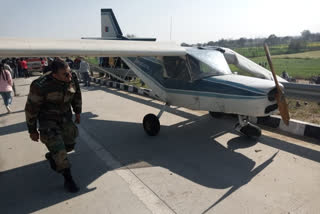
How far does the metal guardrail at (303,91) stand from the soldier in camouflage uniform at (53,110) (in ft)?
15.9

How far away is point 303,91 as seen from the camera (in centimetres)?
550

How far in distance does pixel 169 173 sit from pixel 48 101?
2167 millimetres

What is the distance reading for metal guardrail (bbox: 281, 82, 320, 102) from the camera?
17.2ft

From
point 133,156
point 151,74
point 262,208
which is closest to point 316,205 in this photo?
point 262,208

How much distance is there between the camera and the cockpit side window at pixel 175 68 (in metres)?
5.43

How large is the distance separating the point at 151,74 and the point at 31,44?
10.1 feet

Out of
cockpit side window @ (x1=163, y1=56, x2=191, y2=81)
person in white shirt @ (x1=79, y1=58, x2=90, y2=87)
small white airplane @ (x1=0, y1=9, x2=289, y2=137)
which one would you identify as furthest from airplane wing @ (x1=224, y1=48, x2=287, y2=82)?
person in white shirt @ (x1=79, y1=58, x2=90, y2=87)

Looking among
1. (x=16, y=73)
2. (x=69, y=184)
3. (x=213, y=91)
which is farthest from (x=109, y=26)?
(x=16, y=73)

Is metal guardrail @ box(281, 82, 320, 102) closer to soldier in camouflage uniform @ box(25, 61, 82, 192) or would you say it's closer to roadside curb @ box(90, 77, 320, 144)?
roadside curb @ box(90, 77, 320, 144)

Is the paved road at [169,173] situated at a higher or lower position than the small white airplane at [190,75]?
lower

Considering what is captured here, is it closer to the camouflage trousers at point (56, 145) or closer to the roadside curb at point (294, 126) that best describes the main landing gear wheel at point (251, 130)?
the roadside curb at point (294, 126)

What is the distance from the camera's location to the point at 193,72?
207 inches

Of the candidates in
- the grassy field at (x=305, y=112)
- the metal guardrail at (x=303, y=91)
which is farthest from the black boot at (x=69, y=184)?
the grassy field at (x=305, y=112)

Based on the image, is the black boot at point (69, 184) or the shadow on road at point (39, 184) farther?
the black boot at point (69, 184)
